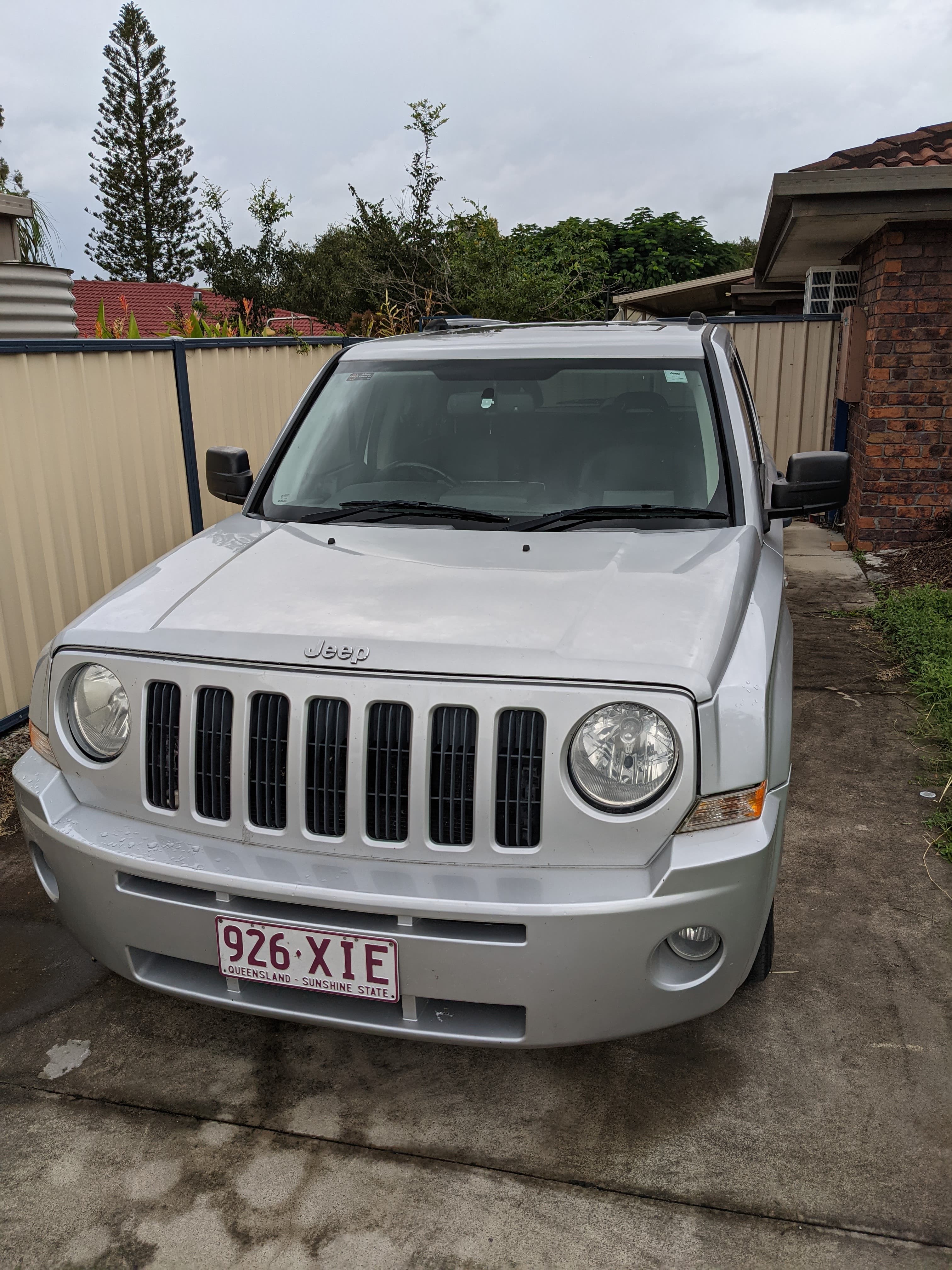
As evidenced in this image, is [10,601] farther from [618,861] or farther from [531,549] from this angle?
[618,861]

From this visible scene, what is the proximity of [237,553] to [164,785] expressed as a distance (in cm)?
87

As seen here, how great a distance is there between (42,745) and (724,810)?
69.7 inches

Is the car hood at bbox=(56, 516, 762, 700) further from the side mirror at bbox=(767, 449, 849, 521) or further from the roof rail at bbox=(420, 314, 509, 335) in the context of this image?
the roof rail at bbox=(420, 314, 509, 335)

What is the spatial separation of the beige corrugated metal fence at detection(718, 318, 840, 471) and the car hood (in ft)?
25.4

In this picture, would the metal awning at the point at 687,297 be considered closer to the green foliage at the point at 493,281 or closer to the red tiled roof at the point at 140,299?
the green foliage at the point at 493,281

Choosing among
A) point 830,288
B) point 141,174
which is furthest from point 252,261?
point 830,288

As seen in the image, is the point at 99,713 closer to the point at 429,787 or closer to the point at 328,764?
the point at 328,764

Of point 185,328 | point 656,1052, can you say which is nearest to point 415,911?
point 656,1052

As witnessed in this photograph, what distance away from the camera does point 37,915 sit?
3.47 meters

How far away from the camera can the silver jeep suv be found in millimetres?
2148

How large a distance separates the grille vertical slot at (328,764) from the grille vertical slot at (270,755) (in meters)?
0.06

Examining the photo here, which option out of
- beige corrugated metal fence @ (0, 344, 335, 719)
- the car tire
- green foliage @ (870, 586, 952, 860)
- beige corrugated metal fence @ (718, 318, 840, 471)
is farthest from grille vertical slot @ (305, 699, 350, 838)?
beige corrugated metal fence @ (718, 318, 840, 471)

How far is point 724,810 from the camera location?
2.20 meters

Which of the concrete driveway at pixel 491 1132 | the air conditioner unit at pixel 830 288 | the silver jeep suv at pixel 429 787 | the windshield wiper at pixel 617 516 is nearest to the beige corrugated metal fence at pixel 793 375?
the air conditioner unit at pixel 830 288
